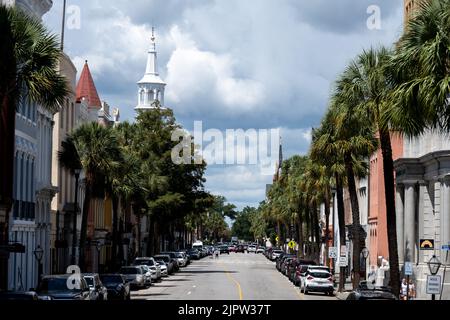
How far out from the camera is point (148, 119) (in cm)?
7719

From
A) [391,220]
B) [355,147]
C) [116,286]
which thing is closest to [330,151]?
[355,147]

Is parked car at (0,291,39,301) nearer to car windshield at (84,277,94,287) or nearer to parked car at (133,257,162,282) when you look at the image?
car windshield at (84,277,94,287)

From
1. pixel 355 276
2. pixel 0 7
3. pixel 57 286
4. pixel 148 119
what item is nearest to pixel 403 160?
pixel 355 276

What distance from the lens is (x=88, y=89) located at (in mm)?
80562

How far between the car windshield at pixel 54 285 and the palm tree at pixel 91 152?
17.6 meters

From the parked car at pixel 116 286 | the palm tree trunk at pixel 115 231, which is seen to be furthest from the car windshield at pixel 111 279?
the palm tree trunk at pixel 115 231

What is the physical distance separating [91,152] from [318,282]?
13626 mm

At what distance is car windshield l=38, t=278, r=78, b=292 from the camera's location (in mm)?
31719

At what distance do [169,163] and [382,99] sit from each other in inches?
1781

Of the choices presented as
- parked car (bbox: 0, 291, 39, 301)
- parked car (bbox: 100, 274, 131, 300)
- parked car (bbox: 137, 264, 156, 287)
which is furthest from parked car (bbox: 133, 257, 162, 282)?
parked car (bbox: 0, 291, 39, 301)

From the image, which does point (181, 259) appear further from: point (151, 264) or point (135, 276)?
point (135, 276)
